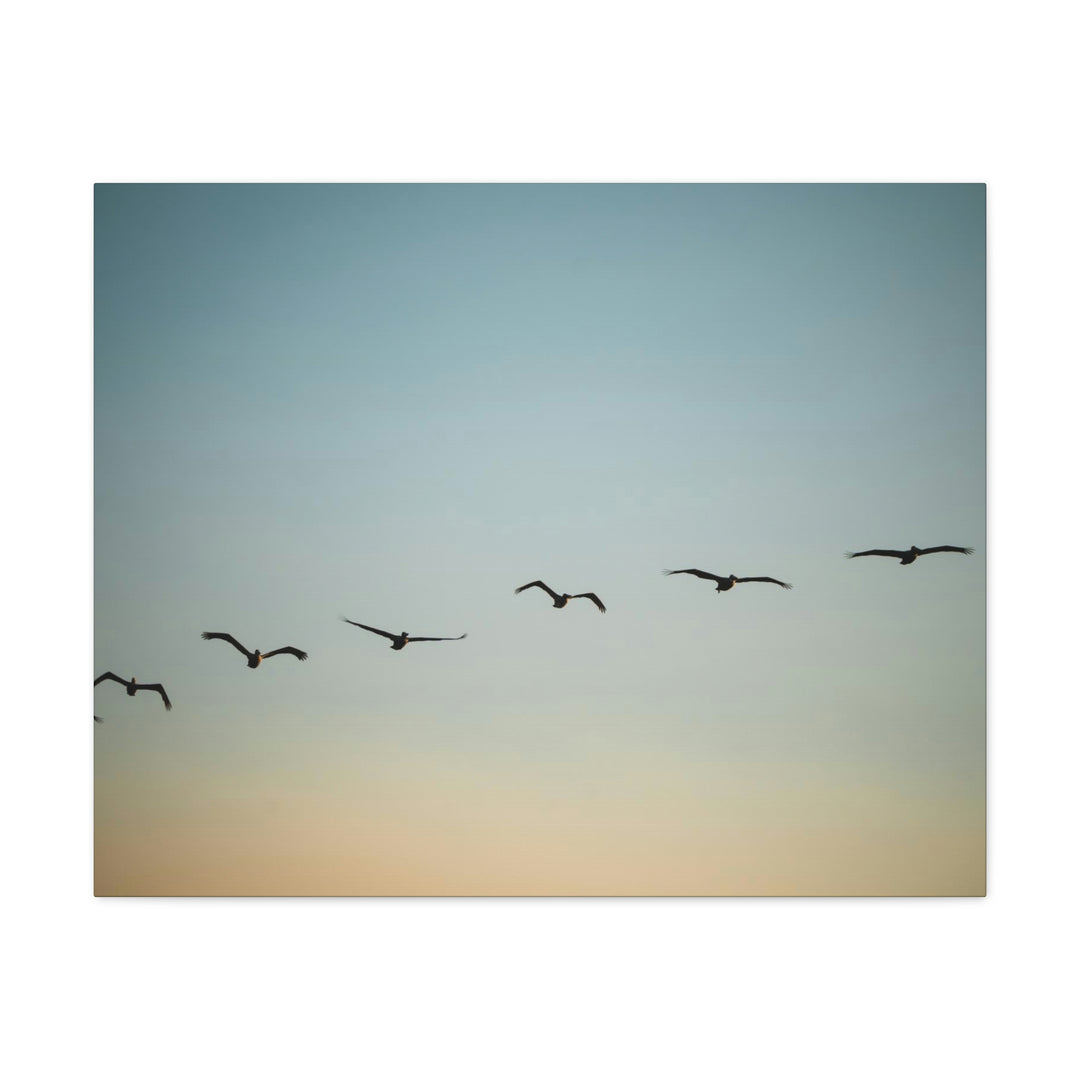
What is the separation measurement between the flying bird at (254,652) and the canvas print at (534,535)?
Result: 0.8 inches

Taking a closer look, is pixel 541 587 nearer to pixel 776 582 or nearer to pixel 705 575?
pixel 705 575

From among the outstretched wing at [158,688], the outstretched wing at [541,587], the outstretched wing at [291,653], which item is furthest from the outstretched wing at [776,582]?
the outstretched wing at [158,688]

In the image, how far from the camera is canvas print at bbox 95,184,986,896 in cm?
554

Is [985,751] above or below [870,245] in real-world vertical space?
below

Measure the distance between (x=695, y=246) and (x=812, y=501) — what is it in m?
1.32

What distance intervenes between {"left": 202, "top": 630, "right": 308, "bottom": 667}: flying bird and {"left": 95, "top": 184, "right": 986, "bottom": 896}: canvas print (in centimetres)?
2

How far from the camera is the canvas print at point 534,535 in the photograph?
5539 mm

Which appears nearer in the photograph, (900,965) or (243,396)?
(900,965)

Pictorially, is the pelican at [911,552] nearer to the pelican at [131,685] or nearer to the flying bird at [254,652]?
the flying bird at [254,652]

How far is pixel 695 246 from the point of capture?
5660 mm

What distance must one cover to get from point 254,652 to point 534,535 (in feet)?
4.66

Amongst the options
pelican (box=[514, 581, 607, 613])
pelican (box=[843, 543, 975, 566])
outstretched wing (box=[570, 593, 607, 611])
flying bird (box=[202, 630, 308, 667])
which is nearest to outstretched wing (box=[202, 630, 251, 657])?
flying bird (box=[202, 630, 308, 667])

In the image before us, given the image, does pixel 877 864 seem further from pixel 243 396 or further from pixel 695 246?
pixel 243 396

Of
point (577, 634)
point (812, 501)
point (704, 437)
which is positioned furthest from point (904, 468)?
point (577, 634)
